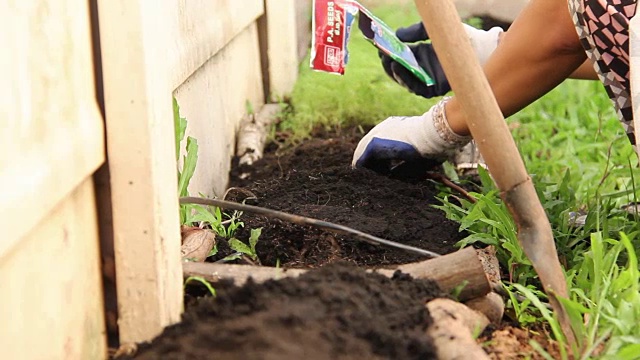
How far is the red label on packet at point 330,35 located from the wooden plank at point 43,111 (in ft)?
3.49

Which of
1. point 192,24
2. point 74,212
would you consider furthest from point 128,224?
point 192,24

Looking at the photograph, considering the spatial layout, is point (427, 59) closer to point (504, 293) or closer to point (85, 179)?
point (504, 293)

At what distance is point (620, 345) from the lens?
1.46 m

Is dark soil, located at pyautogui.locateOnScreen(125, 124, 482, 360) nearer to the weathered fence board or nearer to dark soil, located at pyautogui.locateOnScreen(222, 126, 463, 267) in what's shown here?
dark soil, located at pyautogui.locateOnScreen(222, 126, 463, 267)

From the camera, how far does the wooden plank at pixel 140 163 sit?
1.32 m

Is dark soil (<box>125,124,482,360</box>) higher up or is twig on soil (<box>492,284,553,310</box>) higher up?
dark soil (<box>125,124,482,360</box>)

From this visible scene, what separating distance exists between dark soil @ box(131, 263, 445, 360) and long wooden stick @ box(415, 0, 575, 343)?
23 cm

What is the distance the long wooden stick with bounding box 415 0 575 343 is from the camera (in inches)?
57.1

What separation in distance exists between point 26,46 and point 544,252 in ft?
3.06

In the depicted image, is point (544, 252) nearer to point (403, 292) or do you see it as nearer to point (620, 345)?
point (620, 345)

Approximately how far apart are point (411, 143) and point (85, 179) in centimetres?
123

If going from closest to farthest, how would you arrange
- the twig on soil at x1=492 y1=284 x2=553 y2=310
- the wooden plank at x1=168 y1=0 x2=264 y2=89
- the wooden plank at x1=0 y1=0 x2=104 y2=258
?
the wooden plank at x1=0 y1=0 x2=104 y2=258, the twig on soil at x1=492 y1=284 x2=553 y2=310, the wooden plank at x1=168 y1=0 x2=264 y2=89

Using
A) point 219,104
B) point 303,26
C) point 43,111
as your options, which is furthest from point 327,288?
point 303,26

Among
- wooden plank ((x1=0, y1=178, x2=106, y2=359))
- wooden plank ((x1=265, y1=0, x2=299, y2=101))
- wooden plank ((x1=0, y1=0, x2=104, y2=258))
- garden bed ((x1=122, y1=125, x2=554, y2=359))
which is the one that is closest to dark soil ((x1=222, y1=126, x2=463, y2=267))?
garden bed ((x1=122, y1=125, x2=554, y2=359))
